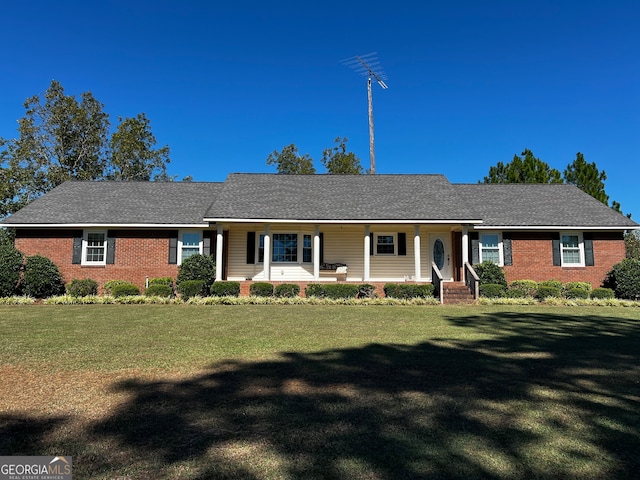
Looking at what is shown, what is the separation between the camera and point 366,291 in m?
16.4

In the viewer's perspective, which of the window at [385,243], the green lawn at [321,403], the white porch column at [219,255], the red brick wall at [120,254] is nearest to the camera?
the green lawn at [321,403]

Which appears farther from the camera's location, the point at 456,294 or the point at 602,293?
the point at 602,293

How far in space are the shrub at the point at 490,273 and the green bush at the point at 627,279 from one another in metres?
4.97

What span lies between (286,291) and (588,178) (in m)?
22.8

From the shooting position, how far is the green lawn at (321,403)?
306cm

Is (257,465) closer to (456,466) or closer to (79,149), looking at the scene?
(456,466)

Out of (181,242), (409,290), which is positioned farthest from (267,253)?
(409,290)

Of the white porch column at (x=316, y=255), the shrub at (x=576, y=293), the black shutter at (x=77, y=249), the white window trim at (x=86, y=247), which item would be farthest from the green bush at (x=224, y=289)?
the shrub at (x=576, y=293)

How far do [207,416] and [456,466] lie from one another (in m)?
2.28

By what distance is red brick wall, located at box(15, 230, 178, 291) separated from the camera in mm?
17625

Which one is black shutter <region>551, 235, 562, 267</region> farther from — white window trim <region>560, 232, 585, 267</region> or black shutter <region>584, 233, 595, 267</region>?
A: black shutter <region>584, 233, 595, 267</region>

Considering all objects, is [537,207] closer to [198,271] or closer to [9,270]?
[198,271]

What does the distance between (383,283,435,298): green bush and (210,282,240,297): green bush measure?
6019mm

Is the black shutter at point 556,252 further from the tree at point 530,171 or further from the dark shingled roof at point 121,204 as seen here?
the dark shingled roof at point 121,204
